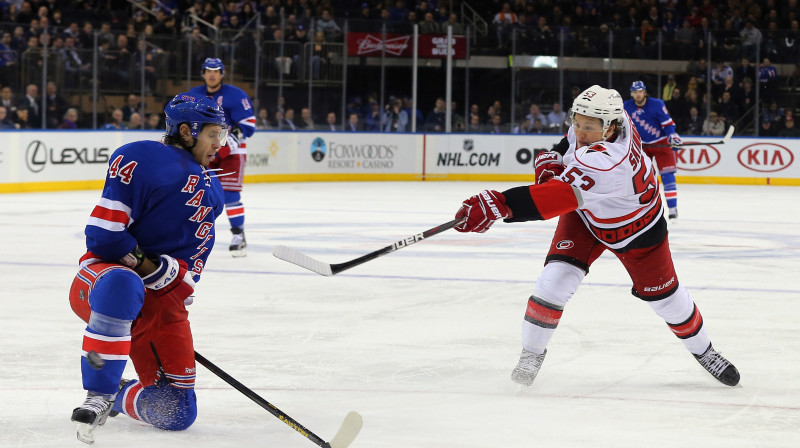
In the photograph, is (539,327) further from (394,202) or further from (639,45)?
(639,45)

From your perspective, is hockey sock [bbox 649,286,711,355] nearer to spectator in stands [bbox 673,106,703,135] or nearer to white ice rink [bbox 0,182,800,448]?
white ice rink [bbox 0,182,800,448]

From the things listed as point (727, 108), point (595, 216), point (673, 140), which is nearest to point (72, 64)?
point (673, 140)

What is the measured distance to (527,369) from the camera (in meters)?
3.83

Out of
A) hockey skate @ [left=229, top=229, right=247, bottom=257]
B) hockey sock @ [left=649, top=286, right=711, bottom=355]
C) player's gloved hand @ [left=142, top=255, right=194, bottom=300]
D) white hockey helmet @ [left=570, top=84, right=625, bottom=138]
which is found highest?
white hockey helmet @ [left=570, top=84, right=625, bottom=138]

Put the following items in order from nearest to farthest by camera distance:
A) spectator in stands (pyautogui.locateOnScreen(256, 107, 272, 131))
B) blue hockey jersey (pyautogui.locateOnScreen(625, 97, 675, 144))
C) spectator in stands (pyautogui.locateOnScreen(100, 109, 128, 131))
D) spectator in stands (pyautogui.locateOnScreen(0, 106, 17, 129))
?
blue hockey jersey (pyautogui.locateOnScreen(625, 97, 675, 144)) < spectator in stands (pyautogui.locateOnScreen(0, 106, 17, 129)) < spectator in stands (pyautogui.locateOnScreen(100, 109, 128, 131)) < spectator in stands (pyautogui.locateOnScreen(256, 107, 272, 131))

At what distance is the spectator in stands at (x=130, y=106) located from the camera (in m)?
13.3

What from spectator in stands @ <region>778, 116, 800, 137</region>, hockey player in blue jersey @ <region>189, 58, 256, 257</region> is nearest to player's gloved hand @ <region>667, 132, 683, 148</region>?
hockey player in blue jersey @ <region>189, 58, 256, 257</region>

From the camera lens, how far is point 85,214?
995 cm

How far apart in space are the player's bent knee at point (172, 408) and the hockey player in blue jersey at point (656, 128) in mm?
7959

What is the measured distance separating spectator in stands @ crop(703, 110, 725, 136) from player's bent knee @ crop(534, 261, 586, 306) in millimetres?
12352

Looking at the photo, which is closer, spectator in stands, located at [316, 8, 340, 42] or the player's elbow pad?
the player's elbow pad

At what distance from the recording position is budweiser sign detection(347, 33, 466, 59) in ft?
50.1

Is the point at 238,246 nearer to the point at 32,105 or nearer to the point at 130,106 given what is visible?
the point at 32,105

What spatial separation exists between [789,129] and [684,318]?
40.4ft
